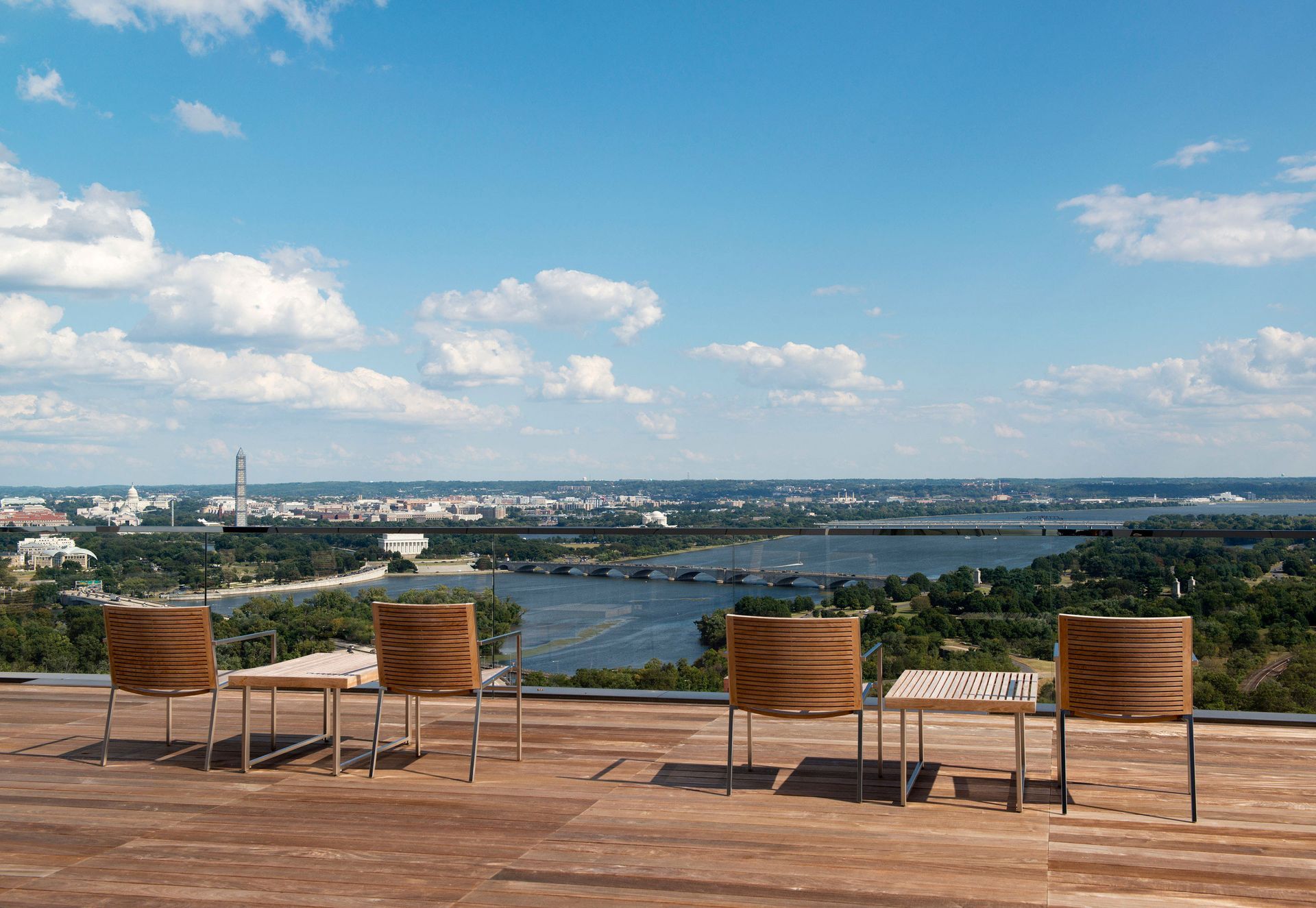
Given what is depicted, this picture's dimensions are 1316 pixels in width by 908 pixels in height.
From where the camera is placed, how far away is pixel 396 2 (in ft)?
56.0

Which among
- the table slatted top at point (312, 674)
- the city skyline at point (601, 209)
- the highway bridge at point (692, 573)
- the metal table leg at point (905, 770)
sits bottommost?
the metal table leg at point (905, 770)

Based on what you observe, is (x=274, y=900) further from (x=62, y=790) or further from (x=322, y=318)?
(x=322, y=318)

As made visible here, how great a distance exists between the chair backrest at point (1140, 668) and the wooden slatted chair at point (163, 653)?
3.85 meters

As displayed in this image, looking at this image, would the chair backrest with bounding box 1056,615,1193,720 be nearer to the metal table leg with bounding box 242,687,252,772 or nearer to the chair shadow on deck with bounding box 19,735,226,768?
the metal table leg with bounding box 242,687,252,772

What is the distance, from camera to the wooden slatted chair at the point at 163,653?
476 cm

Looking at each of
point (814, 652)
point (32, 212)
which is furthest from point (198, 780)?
point (32, 212)

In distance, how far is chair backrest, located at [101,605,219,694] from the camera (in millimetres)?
4762

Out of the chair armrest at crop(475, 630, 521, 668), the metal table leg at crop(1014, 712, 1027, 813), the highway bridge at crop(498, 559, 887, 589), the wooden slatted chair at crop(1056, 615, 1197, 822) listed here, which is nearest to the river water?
the highway bridge at crop(498, 559, 887, 589)

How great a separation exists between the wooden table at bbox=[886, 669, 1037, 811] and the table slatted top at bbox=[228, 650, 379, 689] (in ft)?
7.76

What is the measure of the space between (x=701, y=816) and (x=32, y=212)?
56.3 ft

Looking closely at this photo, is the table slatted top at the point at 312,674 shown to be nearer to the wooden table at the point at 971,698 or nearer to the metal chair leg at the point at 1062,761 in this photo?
the wooden table at the point at 971,698

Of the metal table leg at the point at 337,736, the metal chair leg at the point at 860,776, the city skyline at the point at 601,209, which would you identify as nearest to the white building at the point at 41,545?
the metal table leg at the point at 337,736

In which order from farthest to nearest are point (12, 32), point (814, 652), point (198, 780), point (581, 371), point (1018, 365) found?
1. point (1018, 365)
2. point (581, 371)
3. point (12, 32)
4. point (198, 780)
5. point (814, 652)

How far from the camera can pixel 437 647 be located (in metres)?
4.52
